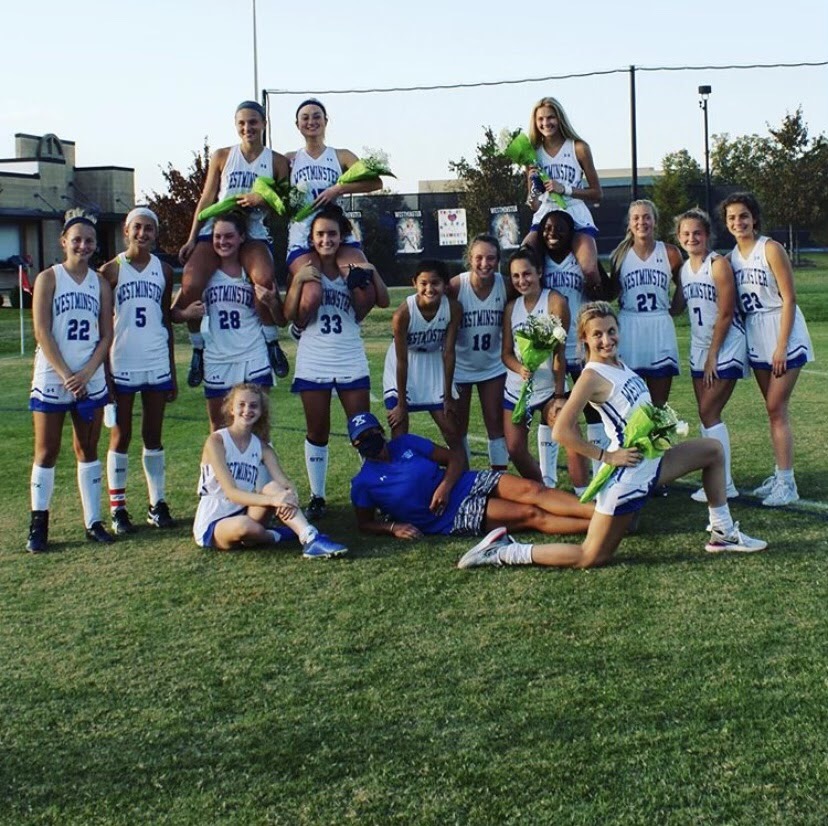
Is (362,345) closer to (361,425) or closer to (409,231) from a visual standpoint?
(361,425)

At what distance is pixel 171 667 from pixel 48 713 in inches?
19.7

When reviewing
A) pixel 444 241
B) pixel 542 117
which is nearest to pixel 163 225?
pixel 444 241

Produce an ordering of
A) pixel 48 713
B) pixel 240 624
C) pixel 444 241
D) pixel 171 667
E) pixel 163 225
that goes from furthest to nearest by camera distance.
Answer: pixel 163 225 → pixel 444 241 → pixel 240 624 → pixel 171 667 → pixel 48 713

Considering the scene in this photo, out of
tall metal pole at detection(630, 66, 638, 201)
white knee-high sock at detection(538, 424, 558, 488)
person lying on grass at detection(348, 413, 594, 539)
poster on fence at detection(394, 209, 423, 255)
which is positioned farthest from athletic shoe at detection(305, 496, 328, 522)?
poster on fence at detection(394, 209, 423, 255)

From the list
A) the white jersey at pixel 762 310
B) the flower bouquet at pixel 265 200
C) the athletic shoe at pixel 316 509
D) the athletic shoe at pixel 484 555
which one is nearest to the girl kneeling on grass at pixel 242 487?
the athletic shoe at pixel 316 509

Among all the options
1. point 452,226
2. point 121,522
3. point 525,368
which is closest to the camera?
point 525,368

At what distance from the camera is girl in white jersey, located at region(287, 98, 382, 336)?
20.5 feet

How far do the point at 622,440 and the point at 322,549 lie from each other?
1.51 meters

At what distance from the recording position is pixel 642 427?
483 centimetres

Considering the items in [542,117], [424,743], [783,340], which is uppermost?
[542,117]

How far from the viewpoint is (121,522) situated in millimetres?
6094

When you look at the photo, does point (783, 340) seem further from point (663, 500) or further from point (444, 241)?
point (444, 241)

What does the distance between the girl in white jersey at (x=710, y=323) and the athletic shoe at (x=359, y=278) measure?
1787 mm

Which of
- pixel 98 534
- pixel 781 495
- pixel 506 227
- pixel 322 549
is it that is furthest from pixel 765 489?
pixel 506 227
